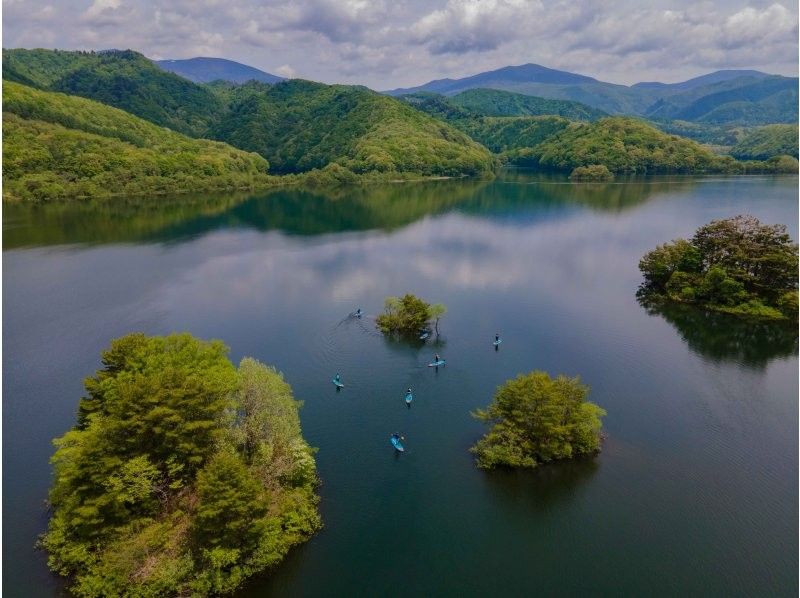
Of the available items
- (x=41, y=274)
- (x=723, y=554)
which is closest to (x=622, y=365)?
(x=723, y=554)

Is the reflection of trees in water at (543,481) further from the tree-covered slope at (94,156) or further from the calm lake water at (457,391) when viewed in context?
the tree-covered slope at (94,156)

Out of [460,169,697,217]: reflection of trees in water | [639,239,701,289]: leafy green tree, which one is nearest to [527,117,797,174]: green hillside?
[460,169,697,217]: reflection of trees in water

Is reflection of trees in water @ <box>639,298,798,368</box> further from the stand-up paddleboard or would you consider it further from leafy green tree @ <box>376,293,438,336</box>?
the stand-up paddleboard

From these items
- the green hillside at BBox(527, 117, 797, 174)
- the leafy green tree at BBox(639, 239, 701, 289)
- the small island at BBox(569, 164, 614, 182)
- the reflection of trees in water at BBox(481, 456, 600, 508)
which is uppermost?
the green hillside at BBox(527, 117, 797, 174)

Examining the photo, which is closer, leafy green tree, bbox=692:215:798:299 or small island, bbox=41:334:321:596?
small island, bbox=41:334:321:596

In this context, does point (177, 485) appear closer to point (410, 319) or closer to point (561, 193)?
point (410, 319)

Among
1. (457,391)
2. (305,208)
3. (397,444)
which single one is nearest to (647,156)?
(305,208)

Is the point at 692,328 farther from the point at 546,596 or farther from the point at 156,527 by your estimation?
the point at 156,527
